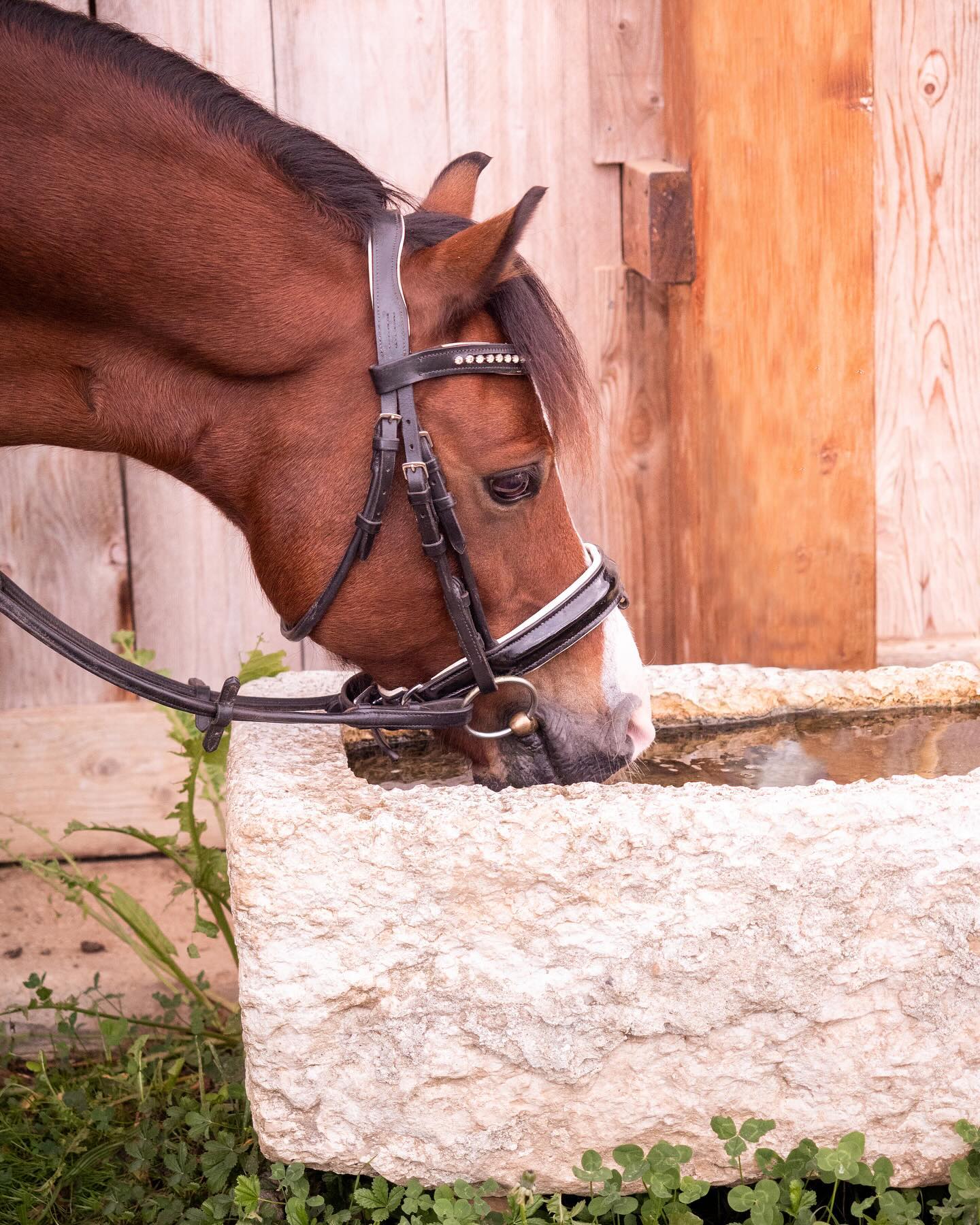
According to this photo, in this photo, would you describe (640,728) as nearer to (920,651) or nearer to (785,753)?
(785,753)

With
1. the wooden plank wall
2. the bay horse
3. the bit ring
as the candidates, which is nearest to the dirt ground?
the wooden plank wall

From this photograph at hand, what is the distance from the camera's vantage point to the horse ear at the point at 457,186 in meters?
2.01

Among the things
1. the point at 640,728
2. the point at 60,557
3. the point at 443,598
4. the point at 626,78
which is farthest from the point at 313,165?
the point at 60,557

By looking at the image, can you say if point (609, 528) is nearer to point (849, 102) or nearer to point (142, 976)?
point (849, 102)

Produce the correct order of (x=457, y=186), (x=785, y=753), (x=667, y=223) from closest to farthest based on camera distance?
1. (x=457, y=186)
2. (x=785, y=753)
3. (x=667, y=223)

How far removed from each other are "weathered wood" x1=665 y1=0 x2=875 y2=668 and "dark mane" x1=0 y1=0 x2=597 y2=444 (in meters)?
1.03

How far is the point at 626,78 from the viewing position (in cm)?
305

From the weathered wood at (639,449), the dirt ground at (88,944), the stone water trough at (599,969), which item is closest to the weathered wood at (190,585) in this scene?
the dirt ground at (88,944)

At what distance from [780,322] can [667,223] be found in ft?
1.29

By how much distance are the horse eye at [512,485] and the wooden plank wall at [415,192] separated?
111cm

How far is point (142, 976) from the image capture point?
289 cm

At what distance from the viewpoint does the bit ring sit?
1.89 meters

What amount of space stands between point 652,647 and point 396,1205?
6.14 ft

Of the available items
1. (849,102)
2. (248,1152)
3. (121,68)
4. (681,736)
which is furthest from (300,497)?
(849,102)
